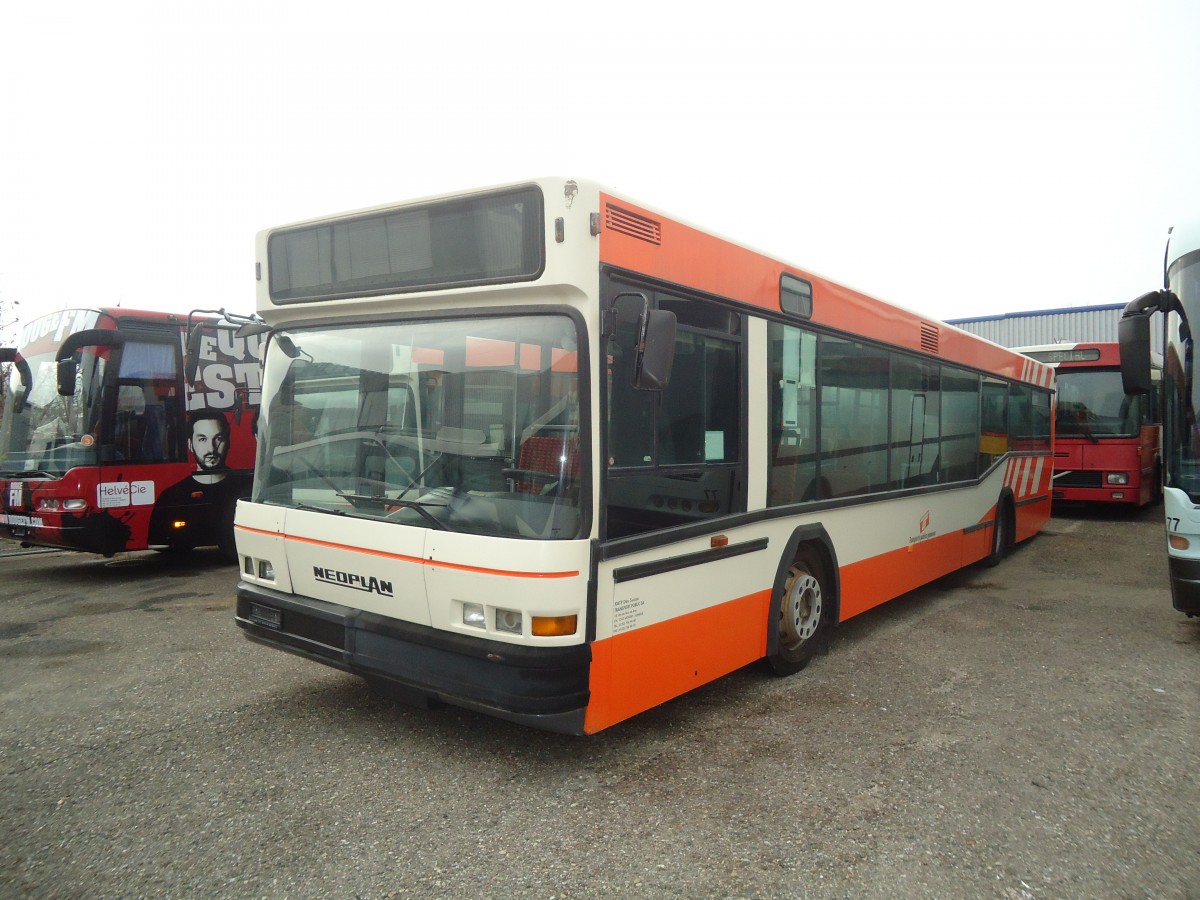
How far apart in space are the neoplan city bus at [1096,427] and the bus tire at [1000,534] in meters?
5.07

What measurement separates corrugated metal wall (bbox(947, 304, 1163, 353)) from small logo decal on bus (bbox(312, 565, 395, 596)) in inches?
1074

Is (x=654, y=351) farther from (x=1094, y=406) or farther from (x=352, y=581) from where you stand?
(x=1094, y=406)

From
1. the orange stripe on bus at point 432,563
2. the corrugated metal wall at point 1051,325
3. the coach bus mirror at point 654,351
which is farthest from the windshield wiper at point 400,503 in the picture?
the corrugated metal wall at point 1051,325

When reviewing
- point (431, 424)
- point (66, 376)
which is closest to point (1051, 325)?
point (66, 376)

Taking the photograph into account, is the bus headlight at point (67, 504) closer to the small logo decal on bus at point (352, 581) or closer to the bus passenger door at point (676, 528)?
the small logo decal on bus at point (352, 581)

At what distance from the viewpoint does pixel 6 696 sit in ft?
16.8

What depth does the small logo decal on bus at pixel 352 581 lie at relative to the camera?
13.1ft

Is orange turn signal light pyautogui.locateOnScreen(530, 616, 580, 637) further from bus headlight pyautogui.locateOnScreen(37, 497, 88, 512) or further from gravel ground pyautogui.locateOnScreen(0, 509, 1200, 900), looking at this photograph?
bus headlight pyautogui.locateOnScreen(37, 497, 88, 512)

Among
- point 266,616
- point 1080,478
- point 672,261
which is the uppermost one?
point 672,261

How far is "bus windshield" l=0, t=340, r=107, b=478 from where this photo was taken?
343 inches

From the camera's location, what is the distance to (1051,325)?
27.7 meters

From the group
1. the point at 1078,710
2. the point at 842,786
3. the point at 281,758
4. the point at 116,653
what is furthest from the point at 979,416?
the point at 116,653

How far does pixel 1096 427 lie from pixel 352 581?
14.2 metres

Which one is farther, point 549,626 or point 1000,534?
point 1000,534
